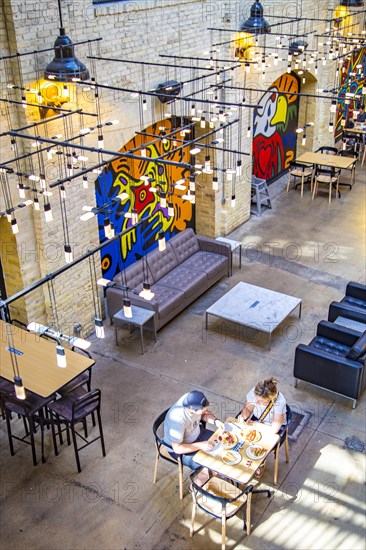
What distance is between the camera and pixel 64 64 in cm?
735

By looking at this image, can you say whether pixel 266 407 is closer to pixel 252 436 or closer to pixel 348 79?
pixel 252 436

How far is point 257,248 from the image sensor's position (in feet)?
41.7

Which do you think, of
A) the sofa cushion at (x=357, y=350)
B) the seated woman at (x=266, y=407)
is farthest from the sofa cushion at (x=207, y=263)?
the seated woman at (x=266, y=407)

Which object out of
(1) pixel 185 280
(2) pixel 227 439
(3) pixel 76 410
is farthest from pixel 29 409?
(1) pixel 185 280

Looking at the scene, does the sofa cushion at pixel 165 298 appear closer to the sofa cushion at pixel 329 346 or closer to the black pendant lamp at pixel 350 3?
the sofa cushion at pixel 329 346

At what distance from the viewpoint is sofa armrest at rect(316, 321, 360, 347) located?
8875mm

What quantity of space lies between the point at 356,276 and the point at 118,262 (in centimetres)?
430

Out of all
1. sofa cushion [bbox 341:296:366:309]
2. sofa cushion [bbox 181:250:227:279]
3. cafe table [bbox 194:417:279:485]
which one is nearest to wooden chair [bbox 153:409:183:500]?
cafe table [bbox 194:417:279:485]

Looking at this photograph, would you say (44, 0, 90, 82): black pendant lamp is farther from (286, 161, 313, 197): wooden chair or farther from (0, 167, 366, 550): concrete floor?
(286, 161, 313, 197): wooden chair

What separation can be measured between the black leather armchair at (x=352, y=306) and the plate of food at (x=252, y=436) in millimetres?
3393

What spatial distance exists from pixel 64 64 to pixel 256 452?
481 centimetres

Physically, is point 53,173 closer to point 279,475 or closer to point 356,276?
point 279,475

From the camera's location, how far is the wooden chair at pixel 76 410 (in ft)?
23.3

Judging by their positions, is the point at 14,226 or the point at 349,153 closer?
the point at 14,226
